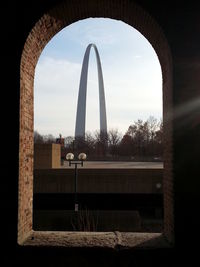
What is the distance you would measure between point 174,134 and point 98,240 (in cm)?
167

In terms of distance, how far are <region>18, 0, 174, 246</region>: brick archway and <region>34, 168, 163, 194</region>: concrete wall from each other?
11.8 metres

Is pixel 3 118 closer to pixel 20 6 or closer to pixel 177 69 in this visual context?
pixel 20 6

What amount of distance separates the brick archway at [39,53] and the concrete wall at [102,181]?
1184 cm

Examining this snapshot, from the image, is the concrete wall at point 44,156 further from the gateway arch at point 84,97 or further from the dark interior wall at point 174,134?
the gateway arch at point 84,97

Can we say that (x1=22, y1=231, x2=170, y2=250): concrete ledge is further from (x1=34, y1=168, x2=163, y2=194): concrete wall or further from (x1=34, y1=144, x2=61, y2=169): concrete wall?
(x1=34, y1=144, x2=61, y2=169): concrete wall

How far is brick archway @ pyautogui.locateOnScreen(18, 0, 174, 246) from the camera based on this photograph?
4219 millimetres

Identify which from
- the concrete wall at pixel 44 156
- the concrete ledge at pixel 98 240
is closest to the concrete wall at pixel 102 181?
the concrete wall at pixel 44 156

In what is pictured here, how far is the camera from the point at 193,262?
3.91 meters

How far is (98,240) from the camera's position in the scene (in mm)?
4289

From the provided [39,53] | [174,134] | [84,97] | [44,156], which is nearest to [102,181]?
[44,156]

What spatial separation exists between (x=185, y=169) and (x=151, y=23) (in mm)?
1964

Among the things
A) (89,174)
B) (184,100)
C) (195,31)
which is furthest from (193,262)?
(89,174)

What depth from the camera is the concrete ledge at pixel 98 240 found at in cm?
409

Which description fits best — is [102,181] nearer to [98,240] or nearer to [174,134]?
[98,240]
